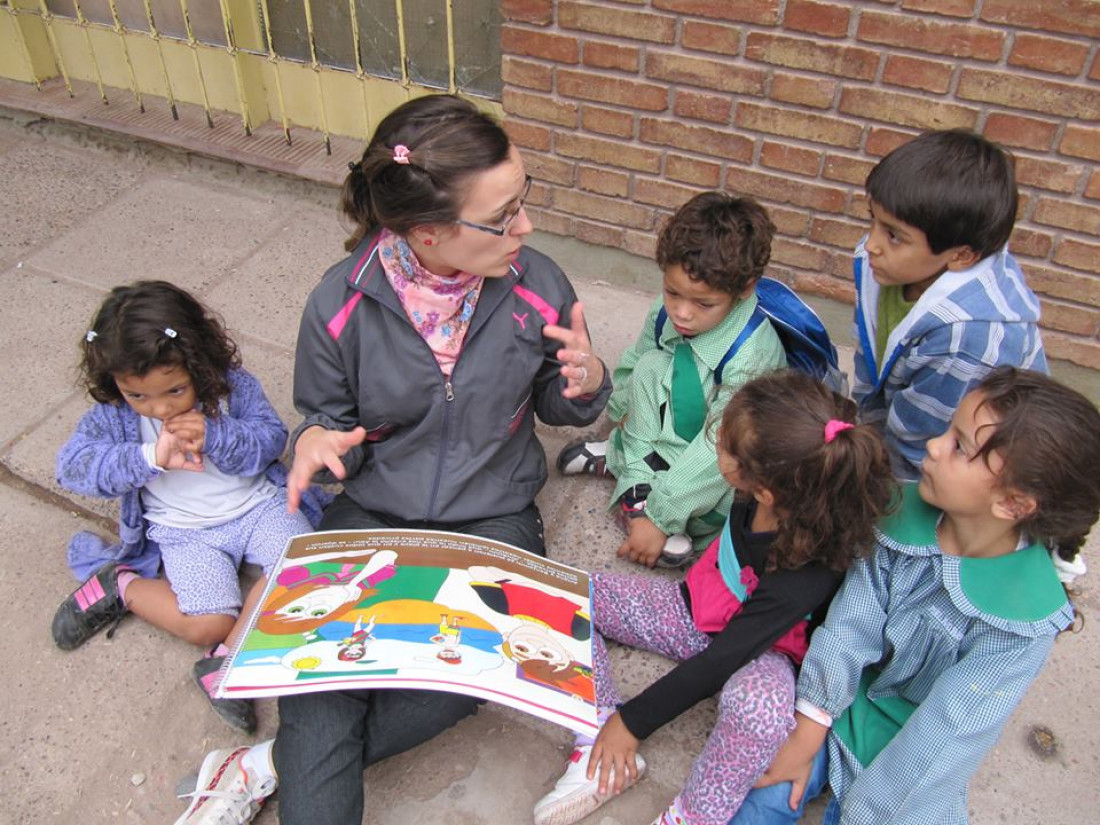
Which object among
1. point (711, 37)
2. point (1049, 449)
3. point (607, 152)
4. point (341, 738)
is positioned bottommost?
point (341, 738)

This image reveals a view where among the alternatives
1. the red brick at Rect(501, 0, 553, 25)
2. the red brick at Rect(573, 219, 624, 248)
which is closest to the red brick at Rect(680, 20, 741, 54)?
the red brick at Rect(501, 0, 553, 25)

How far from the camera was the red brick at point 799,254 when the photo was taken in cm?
291

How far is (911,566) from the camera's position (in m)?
1.68

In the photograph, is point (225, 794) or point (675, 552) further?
point (675, 552)

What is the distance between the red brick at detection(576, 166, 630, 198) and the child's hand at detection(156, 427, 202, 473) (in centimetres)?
171

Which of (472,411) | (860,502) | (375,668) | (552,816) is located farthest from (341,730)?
(860,502)

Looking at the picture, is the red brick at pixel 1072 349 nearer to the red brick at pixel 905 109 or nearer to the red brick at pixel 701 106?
the red brick at pixel 905 109

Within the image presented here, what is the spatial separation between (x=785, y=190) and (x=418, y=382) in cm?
151

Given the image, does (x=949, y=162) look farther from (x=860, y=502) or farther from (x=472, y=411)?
(x=472, y=411)

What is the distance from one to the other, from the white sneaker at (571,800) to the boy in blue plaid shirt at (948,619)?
300 millimetres

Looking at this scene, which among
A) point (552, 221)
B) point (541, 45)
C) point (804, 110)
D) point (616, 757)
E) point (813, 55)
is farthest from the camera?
point (552, 221)

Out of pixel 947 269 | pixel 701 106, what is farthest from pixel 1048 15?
pixel 701 106

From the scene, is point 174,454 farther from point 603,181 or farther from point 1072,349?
point 1072,349

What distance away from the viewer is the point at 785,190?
2832mm
